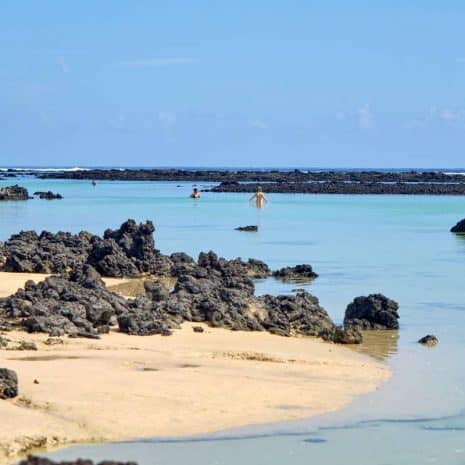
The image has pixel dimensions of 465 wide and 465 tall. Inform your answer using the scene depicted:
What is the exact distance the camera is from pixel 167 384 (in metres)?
11.7

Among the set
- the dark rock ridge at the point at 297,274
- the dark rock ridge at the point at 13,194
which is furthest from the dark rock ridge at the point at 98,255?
the dark rock ridge at the point at 13,194

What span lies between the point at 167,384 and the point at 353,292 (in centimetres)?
991

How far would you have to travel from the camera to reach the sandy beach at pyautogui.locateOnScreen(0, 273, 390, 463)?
9969mm

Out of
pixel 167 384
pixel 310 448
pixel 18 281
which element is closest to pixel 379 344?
pixel 167 384

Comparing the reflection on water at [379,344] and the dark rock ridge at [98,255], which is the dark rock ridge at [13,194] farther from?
the reflection on water at [379,344]

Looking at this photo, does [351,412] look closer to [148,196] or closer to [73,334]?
[73,334]

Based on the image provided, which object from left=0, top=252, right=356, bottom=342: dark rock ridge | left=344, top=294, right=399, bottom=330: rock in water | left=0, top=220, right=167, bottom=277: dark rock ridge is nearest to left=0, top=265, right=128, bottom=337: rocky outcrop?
left=0, top=252, right=356, bottom=342: dark rock ridge

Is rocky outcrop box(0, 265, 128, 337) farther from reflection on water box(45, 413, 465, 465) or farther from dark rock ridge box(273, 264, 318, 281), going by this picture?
dark rock ridge box(273, 264, 318, 281)

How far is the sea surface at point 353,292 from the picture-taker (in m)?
9.63

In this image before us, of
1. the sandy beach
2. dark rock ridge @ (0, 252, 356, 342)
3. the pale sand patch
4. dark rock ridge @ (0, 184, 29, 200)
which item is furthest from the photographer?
dark rock ridge @ (0, 184, 29, 200)

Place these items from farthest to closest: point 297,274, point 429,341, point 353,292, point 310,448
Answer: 1. point 297,274
2. point 353,292
3. point 429,341
4. point 310,448

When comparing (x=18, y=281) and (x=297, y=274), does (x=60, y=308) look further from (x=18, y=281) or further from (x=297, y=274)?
(x=297, y=274)

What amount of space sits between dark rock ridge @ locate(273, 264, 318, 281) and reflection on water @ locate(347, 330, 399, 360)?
6.63 meters

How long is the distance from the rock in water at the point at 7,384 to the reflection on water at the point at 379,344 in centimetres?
570
